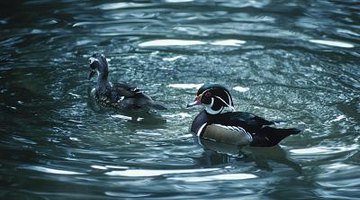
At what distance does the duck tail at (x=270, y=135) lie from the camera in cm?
702

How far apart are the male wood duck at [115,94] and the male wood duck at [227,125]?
1.70 ft

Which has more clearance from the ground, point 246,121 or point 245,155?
point 246,121

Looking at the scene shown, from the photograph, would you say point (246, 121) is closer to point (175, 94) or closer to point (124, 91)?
point (175, 94)

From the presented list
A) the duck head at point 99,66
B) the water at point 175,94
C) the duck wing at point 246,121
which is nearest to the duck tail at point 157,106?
the water at point 175,94

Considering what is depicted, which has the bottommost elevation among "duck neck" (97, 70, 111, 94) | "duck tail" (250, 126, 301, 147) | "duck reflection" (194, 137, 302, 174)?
"duck reflection" (194, 137, 302, 174)

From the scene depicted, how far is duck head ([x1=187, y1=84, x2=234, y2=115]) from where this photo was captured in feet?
25.5

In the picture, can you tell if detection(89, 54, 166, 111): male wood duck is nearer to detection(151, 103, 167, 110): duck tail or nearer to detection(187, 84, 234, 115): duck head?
detection(151, 103, 167, 110): duck tail

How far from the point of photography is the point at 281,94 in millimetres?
8477

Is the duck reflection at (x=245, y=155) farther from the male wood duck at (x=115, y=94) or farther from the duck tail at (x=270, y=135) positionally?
the male wood duck at (x=115, y=94)

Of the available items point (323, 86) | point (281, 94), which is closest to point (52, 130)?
point (281, 94)

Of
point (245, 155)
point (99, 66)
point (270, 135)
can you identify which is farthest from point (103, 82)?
point (270, 135)

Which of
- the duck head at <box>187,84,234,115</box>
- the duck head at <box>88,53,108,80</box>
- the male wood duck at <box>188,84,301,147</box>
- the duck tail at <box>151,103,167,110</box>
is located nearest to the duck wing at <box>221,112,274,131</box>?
the male wood duck at <box>188,84,301,147</box>

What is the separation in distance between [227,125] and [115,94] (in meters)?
1.52

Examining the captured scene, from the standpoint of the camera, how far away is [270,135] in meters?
7.16
